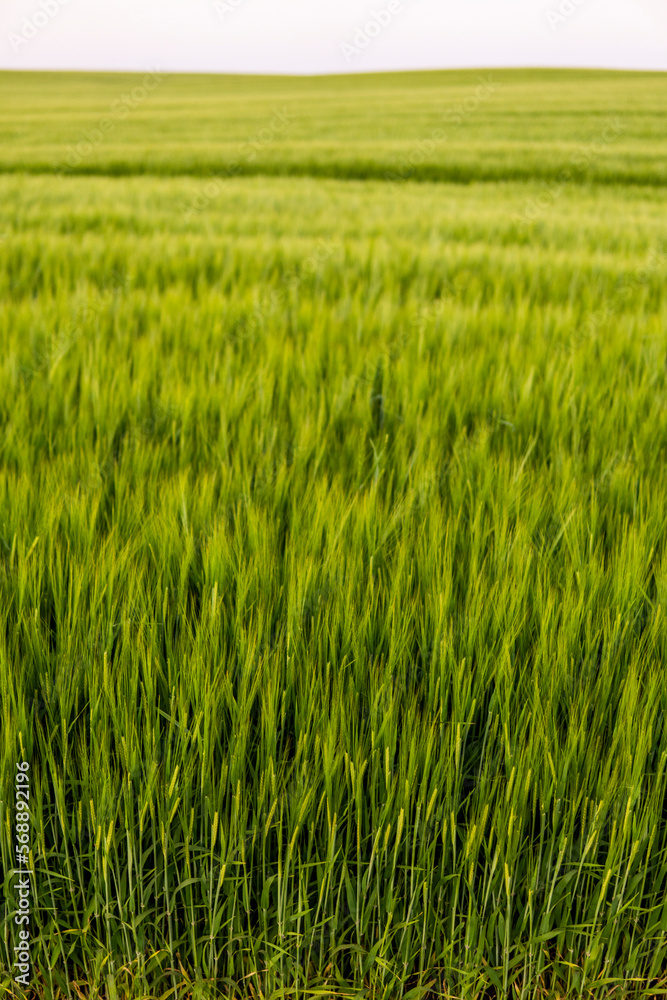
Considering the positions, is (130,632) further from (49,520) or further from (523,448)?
(523,448)

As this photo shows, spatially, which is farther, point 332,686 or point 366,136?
point 366,136

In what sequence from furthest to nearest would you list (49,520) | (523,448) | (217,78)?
(217,78)
(523,448)
(49,520)

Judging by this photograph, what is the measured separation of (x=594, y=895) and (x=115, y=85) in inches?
1484

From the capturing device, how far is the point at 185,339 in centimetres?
189

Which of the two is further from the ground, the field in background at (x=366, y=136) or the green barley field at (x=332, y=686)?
the field in background at (x=366, y=136)

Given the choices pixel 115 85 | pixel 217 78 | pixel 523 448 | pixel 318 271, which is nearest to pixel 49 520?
pixel 523 448

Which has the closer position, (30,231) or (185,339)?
(185,339)

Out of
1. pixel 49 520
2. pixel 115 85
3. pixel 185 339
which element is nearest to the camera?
pixel 49 520

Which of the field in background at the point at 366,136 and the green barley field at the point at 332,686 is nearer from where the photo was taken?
the green barley field at the point at 332,686

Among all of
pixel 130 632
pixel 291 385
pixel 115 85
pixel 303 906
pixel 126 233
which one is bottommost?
pixel 303 906

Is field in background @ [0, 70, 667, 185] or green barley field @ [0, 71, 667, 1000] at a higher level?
field in background @ [0, 70, 667, 185]

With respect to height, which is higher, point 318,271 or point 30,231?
point 30,231

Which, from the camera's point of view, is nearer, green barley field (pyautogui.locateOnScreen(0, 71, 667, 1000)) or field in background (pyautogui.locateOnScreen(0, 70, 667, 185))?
green barley field (pyautogui.locateOnScreen(0, 71, 667, 1000))

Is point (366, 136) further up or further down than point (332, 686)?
further up
